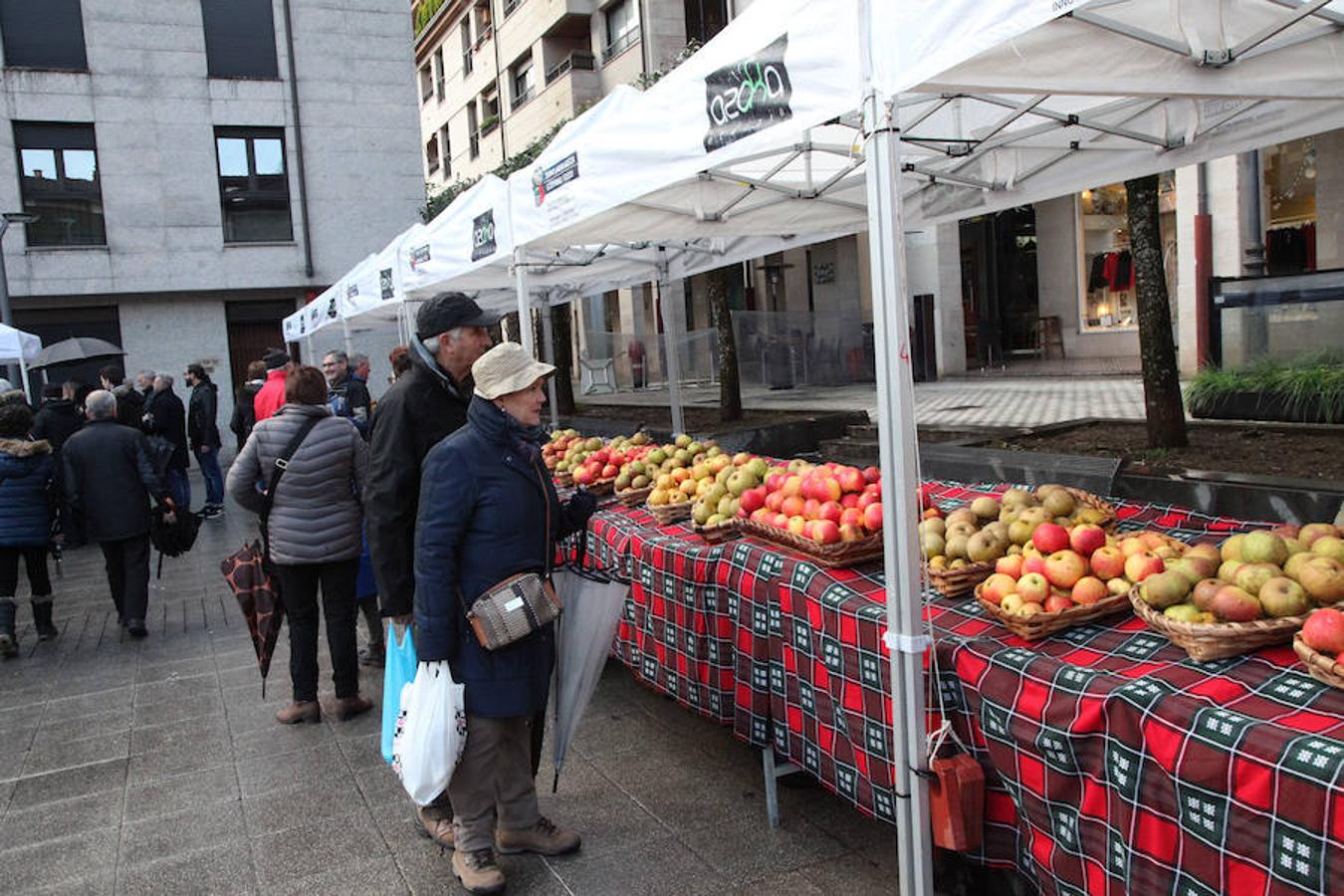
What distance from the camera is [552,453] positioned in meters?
7.53

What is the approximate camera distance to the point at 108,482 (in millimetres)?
7000

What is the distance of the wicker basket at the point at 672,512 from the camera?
5020mm

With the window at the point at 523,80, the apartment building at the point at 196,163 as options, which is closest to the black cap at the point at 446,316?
the apartment building at the point at 196,163

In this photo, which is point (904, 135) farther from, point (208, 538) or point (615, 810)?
point (208, 538)

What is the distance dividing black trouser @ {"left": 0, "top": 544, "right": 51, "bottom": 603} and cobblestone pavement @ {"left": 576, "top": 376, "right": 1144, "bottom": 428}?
7.29 m

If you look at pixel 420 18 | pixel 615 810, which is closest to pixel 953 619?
pixel 615 810

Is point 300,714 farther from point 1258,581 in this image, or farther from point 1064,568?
point 1258,581

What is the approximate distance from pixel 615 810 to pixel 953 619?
5.67ft

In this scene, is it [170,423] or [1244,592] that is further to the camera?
[170,423]

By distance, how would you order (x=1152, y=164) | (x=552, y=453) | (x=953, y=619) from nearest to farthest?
(x=953, y=619) → (x=1152, y=164) → (x=552, y=453)

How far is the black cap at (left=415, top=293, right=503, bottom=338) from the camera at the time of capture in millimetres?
3756

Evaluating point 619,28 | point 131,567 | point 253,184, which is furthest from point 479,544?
point 619,28

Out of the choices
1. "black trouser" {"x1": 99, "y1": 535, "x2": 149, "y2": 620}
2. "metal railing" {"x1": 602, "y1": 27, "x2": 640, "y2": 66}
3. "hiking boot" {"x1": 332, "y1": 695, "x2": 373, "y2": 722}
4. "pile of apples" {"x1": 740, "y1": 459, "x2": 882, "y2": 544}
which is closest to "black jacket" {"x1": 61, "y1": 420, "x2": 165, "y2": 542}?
"black trouser" {"x1": 99, "y1": 535, "x2": 149, "y2": 620}

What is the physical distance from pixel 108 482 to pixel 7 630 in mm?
1180
